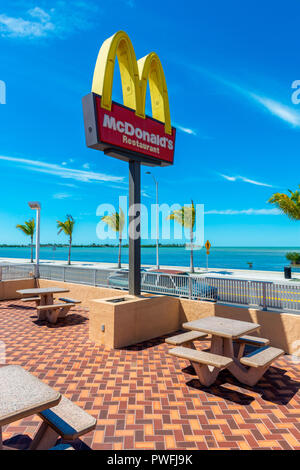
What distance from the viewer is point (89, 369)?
5.79 metres

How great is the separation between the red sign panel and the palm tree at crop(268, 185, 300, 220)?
810 inches

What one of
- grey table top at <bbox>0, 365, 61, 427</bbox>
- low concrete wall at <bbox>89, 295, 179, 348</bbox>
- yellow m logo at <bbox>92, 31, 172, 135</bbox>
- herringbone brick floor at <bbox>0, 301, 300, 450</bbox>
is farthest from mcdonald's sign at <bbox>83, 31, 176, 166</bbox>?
grey table top at <bbox>0, 365, 61, 427</bbox>

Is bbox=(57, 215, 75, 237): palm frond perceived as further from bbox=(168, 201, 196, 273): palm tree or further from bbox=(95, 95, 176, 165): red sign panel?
bbox=(95, 95, 176, 165): red sign panel

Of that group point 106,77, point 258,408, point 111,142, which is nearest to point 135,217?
point 111,142

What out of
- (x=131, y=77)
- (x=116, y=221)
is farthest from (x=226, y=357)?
(x=116, y=221)

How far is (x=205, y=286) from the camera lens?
8578 millimetres

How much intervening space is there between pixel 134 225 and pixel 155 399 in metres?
4.71

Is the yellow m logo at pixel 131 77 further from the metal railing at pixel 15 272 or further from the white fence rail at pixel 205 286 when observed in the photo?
the metal railing at pixel 15 272

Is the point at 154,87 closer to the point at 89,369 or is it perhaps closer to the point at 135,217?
the point at 135,217

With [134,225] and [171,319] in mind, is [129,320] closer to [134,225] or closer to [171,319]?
[171,319]

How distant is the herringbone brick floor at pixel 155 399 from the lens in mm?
3641

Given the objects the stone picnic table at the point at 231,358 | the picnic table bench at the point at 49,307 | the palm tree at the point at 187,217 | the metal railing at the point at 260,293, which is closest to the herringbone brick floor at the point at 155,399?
the stone picnic table at the point at 231,358

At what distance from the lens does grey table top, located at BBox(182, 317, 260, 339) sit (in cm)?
525

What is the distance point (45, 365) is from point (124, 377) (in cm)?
170
